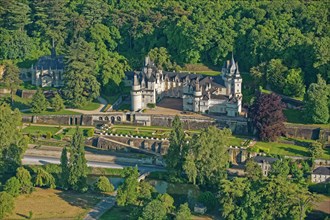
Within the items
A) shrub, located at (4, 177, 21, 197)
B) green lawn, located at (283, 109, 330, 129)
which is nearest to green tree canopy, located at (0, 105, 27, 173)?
shrub, located at (4, 177, 21, 197)

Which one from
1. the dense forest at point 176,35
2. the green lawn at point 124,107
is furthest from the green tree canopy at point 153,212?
the dense forest at point 176,35

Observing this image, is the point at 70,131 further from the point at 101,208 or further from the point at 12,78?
the point at 101,208

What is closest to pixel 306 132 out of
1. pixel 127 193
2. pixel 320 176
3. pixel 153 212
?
pixel 320 176

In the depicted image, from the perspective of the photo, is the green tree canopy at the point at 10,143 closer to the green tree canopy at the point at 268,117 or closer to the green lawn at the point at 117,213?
the green lawn at the point at 117,213

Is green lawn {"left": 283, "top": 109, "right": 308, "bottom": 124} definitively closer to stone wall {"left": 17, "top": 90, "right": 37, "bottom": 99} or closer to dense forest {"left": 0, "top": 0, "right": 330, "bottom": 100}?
dense forest {"left": 0, "top": 0, "right": 330, "bottom": 100}

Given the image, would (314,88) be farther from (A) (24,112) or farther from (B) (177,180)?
(A) (24,112)

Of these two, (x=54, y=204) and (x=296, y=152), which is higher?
(x=296, y=152)

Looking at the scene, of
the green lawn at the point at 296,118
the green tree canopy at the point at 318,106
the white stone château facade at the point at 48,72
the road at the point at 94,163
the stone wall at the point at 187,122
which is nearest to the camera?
the road at the point at 94,163
